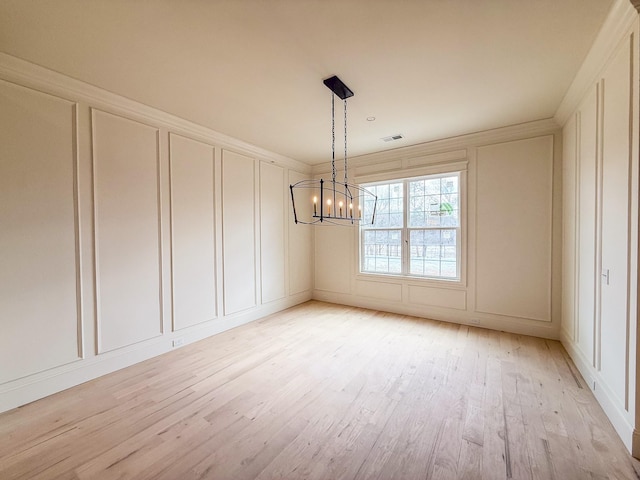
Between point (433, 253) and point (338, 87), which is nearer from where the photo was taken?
point (338, 87)

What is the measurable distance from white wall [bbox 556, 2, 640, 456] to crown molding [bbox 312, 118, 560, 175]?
0.50 meters

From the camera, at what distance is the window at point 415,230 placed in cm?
417

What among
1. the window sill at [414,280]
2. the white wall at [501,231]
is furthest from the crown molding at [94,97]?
the window sill at [414,280]

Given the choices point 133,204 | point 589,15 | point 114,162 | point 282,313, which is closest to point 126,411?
point 133,204

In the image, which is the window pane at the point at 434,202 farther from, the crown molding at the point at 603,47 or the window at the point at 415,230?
the crown molding at the point at 603,47

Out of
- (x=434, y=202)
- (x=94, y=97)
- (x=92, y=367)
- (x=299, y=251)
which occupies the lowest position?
(x=92, y=367)

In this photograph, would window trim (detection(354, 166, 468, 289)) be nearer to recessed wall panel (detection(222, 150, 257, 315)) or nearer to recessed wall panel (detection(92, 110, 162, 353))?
recessed wall panel (detection(222, 150, 257, 315))

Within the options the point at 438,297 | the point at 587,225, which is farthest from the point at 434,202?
the point at 587,225

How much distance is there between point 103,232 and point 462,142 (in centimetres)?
468

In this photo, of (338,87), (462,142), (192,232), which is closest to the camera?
(338,87)

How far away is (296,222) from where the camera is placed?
2.59m

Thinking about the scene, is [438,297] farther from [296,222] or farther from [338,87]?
[338,87]

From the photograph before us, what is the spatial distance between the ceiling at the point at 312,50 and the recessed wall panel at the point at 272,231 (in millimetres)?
1519

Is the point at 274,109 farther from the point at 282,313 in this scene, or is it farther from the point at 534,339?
the point at 534,339
